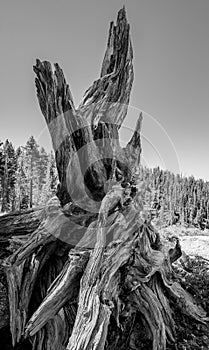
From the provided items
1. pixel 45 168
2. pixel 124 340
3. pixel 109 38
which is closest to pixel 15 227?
pixel 124 340

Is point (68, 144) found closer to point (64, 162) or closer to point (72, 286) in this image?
point (64, 162)

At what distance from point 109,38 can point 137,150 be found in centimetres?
358

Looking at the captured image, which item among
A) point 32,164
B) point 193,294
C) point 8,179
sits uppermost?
point 32,164

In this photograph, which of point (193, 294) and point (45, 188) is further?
point (45, 188)

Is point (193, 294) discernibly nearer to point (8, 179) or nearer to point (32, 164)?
point (8, 179)

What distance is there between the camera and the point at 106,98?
765cm

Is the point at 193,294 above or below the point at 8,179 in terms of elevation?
below

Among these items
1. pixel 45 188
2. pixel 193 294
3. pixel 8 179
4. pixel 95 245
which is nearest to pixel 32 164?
pixel 45 188

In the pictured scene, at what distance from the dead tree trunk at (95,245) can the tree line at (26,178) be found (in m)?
29.9

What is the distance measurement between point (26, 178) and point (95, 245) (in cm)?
4881

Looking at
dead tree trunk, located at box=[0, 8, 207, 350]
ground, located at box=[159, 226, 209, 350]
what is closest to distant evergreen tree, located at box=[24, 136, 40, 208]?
ground, located at box=[159, 226, 209, 350]

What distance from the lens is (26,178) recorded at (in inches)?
2051

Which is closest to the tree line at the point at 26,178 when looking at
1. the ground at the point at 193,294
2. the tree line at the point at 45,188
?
the tree line at the point at 45,188

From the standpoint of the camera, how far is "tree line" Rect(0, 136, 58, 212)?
1586 inches
